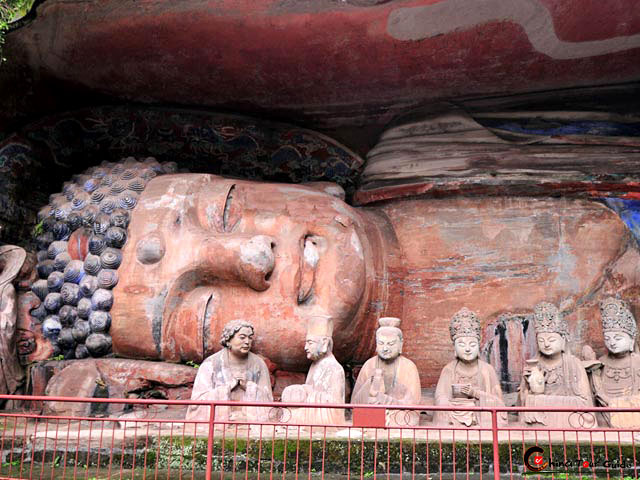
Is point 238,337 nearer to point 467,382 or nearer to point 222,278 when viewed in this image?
point 222,278

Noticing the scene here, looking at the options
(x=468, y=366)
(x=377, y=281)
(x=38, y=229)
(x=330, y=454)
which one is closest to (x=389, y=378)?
(x=468, y=366)

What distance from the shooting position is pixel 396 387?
653 centimetres

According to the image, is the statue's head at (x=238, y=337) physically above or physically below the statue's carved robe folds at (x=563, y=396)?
above

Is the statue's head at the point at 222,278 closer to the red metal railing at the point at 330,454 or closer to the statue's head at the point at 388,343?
the statue's head at the point at 388,343

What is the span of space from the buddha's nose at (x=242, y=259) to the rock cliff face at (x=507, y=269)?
Result: 5.71ft

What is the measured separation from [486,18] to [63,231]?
5.13m

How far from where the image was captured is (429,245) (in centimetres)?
827

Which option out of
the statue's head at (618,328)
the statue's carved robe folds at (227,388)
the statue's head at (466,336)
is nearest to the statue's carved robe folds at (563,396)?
the statue's head at (618,328)

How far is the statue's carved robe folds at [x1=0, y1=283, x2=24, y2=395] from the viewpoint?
7387 millimetres

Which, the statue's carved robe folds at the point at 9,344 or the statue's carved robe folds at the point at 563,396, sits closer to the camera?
the statue's carved robe folds at the point at 563,396

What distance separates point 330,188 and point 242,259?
1.88 m

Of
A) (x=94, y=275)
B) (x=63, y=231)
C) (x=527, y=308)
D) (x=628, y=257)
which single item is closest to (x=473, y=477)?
(x=527, y=308)

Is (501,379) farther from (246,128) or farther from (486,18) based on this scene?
(246,128)

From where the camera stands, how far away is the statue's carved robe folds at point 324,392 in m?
6.23
